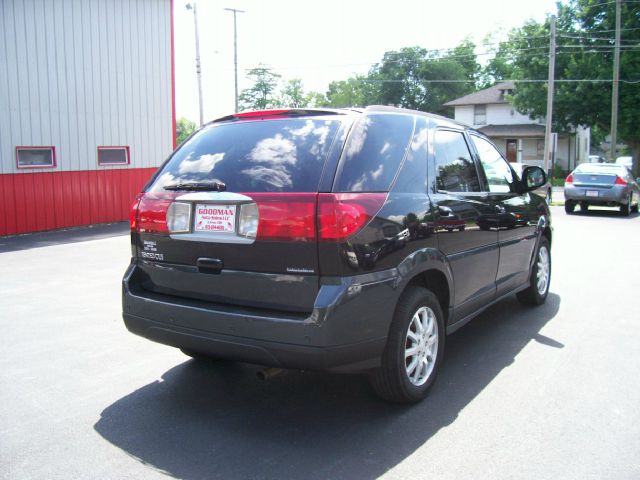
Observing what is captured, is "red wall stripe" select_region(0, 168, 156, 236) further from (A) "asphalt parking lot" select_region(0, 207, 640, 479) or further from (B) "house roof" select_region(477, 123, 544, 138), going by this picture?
(B) "house roof" select_region(477, 123, 544, 138)

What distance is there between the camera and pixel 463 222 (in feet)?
14.7

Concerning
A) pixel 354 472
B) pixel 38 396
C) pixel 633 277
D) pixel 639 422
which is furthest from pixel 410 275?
pixel 633 277

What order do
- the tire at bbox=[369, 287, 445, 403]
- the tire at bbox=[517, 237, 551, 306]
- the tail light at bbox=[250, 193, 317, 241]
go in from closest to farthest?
1. the tail light at bbox=[250, 193, 317, 241]
2. the tire at bbox=[369, 287, 445, 403]
3. the tire at bbox=[517, 237, 551, 306]

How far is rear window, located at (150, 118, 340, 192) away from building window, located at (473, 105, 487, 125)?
5324cm

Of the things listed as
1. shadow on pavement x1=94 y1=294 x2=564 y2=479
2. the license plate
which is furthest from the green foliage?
the license plate

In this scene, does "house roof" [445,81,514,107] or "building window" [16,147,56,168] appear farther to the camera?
"house roof" [445,81,514,107]

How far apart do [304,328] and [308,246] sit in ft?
1.42

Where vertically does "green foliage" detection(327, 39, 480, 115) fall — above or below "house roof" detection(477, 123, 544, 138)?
above

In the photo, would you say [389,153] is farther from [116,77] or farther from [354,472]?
[116,77]

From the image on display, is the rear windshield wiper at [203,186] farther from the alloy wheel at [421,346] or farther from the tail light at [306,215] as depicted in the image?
the alloy wheel at [421,346]

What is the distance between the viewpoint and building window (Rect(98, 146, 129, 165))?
15.5m

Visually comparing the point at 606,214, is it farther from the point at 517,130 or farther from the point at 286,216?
the point at 517,130

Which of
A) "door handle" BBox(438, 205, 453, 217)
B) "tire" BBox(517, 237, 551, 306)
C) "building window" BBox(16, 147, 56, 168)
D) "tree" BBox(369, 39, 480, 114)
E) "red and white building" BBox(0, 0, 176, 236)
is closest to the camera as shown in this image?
"door handle" BBox(438, 205, 453, 217)

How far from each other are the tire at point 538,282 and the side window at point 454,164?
5.91ft
